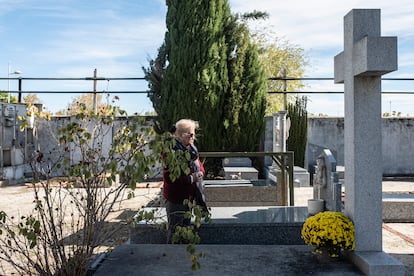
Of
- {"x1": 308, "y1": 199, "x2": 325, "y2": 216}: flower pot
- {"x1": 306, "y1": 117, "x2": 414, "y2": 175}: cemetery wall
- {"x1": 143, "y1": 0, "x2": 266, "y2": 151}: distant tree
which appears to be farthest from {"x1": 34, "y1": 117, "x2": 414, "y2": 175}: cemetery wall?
{"x1": 308, "y1": 199, "x2": 325, "y2": 216}: flower pot

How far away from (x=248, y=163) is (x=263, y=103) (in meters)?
2.15

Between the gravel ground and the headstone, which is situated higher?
the headstone

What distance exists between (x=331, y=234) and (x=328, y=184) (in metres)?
1.47

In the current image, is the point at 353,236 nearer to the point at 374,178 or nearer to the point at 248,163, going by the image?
the point at 374,178

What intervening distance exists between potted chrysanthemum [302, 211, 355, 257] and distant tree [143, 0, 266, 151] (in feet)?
32.2

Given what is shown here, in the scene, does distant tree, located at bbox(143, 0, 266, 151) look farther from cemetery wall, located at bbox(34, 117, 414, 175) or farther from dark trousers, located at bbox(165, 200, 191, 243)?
dark trousers, located at bbox(165, 200, 191, 243)

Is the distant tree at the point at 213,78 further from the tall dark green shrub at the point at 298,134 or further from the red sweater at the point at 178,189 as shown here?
the red sweater at the point at 178,189

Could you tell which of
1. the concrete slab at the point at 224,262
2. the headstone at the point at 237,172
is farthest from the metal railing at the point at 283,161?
the headstone at the point at 237,172

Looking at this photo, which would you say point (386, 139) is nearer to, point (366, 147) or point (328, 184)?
point (328, 184)

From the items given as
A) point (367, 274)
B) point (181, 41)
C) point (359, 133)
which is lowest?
point (367, 274)

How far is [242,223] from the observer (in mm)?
4730

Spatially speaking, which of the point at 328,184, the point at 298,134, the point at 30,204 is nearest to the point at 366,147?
the point at 328,184

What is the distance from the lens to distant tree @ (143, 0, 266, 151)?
13617 mm

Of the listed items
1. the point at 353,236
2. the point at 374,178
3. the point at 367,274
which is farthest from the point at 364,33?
the point at 367,274
